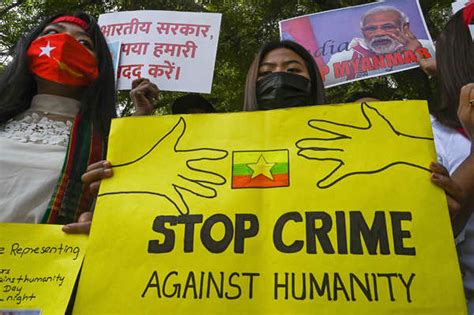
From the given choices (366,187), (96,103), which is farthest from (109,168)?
(366,187)

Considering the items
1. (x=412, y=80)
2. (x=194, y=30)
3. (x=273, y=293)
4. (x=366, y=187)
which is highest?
(x=412, y=80)

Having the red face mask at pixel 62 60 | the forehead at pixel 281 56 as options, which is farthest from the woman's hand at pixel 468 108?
the red face mask at pixel 62 60

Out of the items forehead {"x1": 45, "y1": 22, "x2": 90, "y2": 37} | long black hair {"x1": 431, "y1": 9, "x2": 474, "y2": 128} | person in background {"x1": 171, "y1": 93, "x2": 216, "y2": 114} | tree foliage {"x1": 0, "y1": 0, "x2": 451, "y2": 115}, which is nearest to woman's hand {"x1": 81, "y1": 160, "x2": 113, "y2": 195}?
forehead {"x1": 45, "y1": 22, "x2": 90, "y2": 37}

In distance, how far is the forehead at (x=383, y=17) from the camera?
2.42m

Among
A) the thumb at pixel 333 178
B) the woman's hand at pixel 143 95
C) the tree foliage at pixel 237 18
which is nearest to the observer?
the thumb at pixel 333 178

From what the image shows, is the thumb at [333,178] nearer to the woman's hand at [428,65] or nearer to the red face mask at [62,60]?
the red face mask at [62,60]

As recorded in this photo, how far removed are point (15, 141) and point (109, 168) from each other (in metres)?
0.47

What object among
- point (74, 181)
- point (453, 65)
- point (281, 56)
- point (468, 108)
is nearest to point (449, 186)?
point (468, 108)

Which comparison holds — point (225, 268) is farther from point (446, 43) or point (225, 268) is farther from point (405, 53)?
point (405, 53)

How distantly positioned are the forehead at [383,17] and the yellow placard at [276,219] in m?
1.38

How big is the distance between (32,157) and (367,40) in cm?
179

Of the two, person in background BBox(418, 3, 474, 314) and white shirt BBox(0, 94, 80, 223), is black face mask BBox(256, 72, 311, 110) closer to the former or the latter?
person in background BBox(418, 3, 474, 314)

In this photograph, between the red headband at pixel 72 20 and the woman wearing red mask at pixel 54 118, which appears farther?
the red headband at pixel 72 20

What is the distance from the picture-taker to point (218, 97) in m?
6.55
